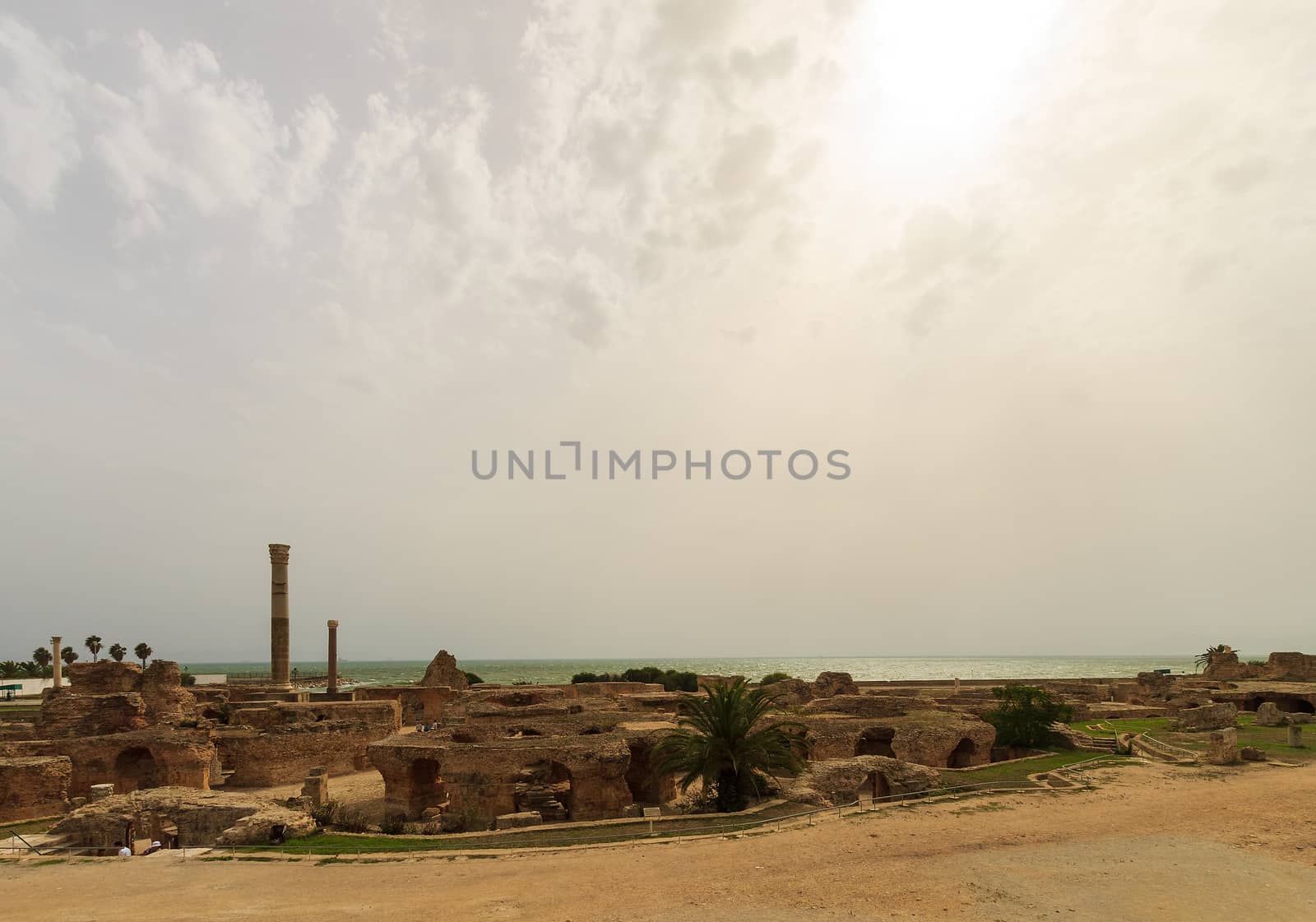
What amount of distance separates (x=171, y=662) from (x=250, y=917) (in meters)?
23.8

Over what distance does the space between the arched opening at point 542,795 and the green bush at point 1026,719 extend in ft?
51.1

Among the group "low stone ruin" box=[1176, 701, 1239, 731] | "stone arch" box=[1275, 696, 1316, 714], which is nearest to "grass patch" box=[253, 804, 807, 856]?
"low stone ruin" box=[1176, 701, 1239, 731]

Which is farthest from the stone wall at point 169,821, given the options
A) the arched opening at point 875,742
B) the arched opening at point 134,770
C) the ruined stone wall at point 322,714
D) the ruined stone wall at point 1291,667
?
the ruined stone wall at point 1291,667

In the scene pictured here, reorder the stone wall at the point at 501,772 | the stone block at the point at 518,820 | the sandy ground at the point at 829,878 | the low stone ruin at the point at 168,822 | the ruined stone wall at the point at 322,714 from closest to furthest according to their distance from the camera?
the sandy ground at the point at 829,878 < the low stone ruin at the point at 168,822 < the stone block at the point at 518,820 < the stone wall at the point at 501,772 < the ruined stone wall at the point at 322,714

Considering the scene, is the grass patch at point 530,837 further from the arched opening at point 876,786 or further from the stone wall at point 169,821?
the arched opening at point 876,786

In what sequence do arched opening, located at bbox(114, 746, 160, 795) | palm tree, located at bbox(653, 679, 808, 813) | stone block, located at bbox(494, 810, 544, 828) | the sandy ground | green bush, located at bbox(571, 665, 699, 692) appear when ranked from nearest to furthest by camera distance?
1. the sandy ground
2. stone block, located at bbox(494, 810, 544, 828)
3. palm tree, located at bbox(653, 679, 808, 813)
4. arched opening, located at bbox(114, 746, 160, 795)
5. green bush, located at bbox(571, 665, 699, 692)

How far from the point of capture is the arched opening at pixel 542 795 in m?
19.2

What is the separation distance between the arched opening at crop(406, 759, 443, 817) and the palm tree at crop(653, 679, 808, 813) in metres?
6.37

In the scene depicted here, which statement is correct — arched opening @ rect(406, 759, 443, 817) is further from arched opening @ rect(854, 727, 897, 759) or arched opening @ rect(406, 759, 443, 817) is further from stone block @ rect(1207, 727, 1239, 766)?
stone block @ rect(1207, 727, 1239, 766)

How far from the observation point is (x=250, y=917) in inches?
448

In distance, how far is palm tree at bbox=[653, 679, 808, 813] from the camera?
19.1m

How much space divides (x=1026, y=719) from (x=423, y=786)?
792 inches

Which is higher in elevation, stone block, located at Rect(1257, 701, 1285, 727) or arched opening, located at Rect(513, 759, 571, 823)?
arched opening, located at Rect(513, 759, 571, 823)

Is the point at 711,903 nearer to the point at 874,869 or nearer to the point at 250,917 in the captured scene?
the point at 874,869
